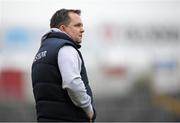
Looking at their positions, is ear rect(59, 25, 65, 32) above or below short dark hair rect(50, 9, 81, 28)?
below

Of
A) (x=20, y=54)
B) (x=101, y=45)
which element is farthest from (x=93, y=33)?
(x=20, y=54)

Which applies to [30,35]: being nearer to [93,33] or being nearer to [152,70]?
[93,33]

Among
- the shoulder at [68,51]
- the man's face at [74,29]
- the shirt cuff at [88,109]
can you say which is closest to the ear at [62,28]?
the man's face at [74,29]

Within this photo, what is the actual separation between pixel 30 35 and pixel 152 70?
299 centimetres

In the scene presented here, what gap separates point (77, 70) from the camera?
4.46 m

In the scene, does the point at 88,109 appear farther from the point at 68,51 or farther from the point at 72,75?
the point at 68,51

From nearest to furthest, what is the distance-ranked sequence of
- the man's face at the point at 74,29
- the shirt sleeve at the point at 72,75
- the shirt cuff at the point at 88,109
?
the shirt sleeve at the point at 72,75
the shirt cuff at the point at 88,109
the man's face at the point at 74,29

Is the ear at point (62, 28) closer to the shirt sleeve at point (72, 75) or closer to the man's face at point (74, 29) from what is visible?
the man's face at point (74, 29)

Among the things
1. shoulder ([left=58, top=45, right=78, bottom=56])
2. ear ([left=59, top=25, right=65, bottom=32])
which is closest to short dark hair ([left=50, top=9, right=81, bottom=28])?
ear ([left=59, top=25, right=65, bottom=32])

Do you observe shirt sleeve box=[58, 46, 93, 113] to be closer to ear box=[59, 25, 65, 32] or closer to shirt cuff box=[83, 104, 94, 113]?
shirt cuff box=[83, 104, 94, 113]

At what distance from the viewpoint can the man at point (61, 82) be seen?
4.44 metres

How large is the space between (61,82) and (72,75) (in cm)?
12

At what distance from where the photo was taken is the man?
444 cm

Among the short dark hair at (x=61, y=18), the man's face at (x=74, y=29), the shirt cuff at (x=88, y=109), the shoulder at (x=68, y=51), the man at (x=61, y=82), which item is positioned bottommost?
the shirt cuff at (x=88, y=109)
